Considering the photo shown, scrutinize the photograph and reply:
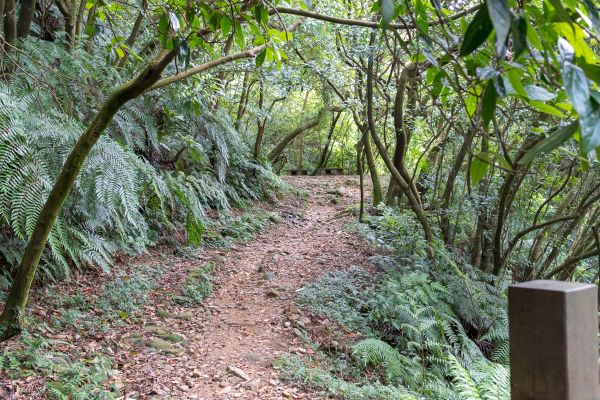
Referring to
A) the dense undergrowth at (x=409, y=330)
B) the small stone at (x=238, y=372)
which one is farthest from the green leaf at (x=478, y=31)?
the small stone at (x=238, y=372)

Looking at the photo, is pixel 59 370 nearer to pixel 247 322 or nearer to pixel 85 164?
pixel 85 164

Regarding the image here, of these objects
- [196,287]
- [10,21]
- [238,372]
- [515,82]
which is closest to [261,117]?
[196,287]

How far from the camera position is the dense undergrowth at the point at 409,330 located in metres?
3.36

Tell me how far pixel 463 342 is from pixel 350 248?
118 inches

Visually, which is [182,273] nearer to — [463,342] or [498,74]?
[463,342]

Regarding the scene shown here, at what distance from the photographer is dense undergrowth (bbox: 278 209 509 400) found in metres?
3.36

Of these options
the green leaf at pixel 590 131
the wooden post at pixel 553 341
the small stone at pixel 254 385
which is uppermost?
the green leaf at pixel 590 131

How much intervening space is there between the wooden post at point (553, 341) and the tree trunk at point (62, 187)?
221 cm

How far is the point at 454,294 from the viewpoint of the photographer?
539 cm

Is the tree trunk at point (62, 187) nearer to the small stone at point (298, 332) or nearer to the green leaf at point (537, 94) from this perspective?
the green leaf at point (537, 94)

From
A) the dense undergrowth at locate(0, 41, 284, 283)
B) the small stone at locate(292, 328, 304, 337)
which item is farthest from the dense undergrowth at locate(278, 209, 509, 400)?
the dense undergrowth at locate(0, 41, 284, 283)

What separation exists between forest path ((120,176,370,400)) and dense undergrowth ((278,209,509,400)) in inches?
11.0

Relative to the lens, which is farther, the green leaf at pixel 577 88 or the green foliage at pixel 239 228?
the green foliage at pixel 239 228

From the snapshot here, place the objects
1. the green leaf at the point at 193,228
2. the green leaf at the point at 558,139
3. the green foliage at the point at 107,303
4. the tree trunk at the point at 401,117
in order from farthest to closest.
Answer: the tree trunk at the point at 401,117 → the green leaf at the point at 193,228 → the green foliage at the point at 107,303 → the green leaf at the point at 558,139
